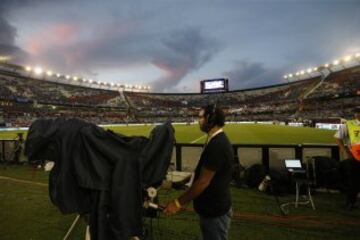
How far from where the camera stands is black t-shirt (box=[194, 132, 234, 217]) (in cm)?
274

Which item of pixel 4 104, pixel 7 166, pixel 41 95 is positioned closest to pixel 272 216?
pixel 7 166

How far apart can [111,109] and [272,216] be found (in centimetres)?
8361

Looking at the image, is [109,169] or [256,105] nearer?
[109,169]

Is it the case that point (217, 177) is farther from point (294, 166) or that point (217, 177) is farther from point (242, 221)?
point (294, 166)

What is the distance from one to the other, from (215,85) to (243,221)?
80778 millimetres

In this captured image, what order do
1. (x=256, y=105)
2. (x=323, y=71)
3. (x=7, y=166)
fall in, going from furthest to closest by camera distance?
1. (x=256, y=105)
2. (x=323, y=71)
3. (x=7, y=166)

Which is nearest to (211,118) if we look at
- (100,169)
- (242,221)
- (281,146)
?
(100,169)

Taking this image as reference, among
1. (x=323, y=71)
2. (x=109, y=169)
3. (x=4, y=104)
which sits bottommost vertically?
(x=109, y=169)

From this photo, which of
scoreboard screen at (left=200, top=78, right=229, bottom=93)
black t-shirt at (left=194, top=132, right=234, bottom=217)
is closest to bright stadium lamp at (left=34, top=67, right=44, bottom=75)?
scoreboard screen at (left=200, top=78, right=229, bottom=93)

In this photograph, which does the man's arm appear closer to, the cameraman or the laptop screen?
the cameraman

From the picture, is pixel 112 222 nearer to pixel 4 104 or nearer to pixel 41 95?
pixel 4 104

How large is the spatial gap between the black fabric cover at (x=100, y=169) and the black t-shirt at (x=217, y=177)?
18.4 inches

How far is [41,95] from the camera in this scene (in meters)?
70.8

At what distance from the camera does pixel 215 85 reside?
8525 cm
